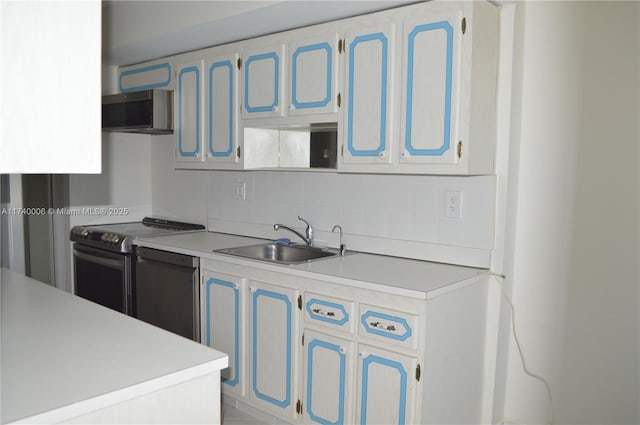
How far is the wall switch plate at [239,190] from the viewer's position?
3.72 m

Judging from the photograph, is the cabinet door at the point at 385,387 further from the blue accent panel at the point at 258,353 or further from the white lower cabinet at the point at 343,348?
the blue accent panel at the point at 258,353

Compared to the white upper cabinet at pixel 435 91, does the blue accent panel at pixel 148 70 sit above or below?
above

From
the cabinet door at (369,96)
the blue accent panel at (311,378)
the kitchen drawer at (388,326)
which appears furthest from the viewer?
the cabinet door at (369,96)

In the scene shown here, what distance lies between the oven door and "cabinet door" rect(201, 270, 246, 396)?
749 mm

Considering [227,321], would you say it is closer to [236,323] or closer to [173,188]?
[236,323]

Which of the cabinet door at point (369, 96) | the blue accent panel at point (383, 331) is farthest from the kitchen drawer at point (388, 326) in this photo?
the cabinet door at point (369, 96)

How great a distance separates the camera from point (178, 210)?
4215 mm

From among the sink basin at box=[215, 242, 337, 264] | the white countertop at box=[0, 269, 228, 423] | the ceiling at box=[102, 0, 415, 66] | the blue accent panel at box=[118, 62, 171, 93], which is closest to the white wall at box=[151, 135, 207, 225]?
the blue accent panel at box=[118, 62, 171, 93]

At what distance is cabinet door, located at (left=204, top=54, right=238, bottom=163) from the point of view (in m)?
3.28

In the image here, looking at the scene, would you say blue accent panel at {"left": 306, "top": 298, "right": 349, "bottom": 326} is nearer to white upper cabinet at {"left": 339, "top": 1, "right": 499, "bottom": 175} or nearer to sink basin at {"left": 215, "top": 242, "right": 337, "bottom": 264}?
sink basin at {"left": 215, "top": 242, "right": 337, "bottom": 264}

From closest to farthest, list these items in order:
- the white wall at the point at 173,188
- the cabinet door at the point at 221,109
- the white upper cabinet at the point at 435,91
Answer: the white upper cabinet at the point at 435,91
the cabinet door at the point at 221,109
the white wall at the point at 173,188

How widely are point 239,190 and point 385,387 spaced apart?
76.5 inches

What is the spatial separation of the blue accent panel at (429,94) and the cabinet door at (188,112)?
1.60 meters

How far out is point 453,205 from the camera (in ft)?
8.77
